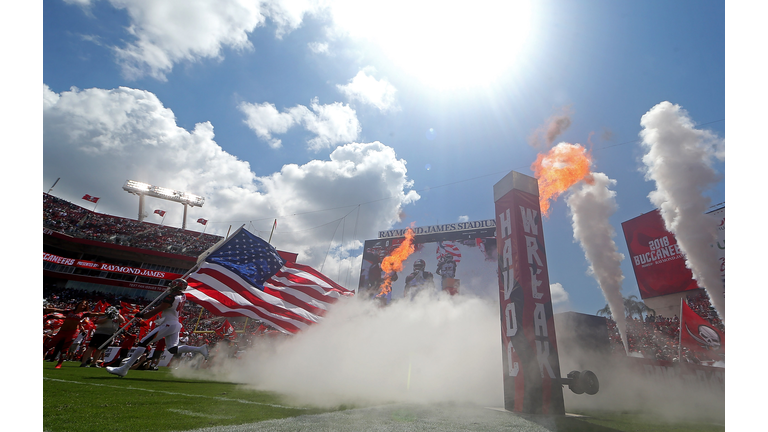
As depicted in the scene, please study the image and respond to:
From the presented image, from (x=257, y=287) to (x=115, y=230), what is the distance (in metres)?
44.0

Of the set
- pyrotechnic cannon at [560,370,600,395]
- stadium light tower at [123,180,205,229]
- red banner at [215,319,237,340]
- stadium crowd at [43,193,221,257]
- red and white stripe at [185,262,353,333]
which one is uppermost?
stadium light tower at [123,180,205,229]

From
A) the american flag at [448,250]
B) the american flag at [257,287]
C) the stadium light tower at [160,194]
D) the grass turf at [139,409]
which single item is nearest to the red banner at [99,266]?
the stadium light tower at [160,194]

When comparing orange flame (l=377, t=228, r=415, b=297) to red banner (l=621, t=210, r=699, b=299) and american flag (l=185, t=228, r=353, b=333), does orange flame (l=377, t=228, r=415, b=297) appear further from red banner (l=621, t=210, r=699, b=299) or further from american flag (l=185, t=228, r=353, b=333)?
american flag (l=185, t=228, r=353, b=333)

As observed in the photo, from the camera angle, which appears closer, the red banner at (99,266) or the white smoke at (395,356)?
the white smoke at (395,356)

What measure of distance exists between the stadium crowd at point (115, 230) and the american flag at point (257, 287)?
37654mm

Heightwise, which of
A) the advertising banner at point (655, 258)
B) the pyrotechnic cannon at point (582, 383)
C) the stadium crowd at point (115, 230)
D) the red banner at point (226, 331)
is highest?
the stadium crowd at point (115, 230)

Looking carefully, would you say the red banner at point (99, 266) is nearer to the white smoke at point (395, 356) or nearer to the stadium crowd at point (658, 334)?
the white smoke at point (395, 356)

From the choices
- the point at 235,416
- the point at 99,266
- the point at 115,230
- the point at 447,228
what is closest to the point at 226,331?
the point at 235,416

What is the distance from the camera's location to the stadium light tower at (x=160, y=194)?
5400 centimetres

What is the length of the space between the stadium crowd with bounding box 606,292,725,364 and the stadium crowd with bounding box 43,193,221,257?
45.6 meters

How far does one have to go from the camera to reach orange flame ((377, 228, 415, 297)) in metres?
44.7

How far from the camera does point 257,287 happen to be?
34.7 ft

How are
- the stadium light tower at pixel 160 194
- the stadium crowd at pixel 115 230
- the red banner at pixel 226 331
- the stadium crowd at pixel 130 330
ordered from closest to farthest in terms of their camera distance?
the stadium crowd at pixel 130 330, the red banner at pixel 226 331, the stadium crowd at pixel 115 230, the stadium light tower at pixel 160 194

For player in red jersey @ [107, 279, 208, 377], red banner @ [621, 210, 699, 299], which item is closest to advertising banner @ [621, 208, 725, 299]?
red banner @ [621, 210, 699, 299]
